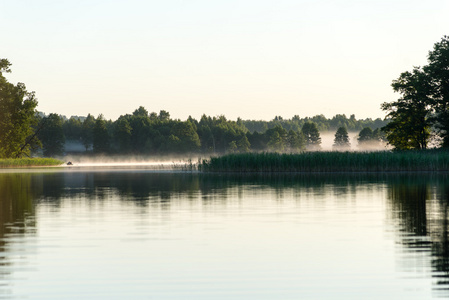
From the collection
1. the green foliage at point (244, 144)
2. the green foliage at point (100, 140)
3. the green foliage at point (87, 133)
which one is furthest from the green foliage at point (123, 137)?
the green foliage at point (244, 144)

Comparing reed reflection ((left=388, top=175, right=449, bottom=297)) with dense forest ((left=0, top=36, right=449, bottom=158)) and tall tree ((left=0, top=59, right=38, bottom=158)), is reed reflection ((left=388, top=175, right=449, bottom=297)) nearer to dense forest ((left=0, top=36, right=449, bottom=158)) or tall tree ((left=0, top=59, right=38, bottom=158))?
dense forest ((left=0, top=36, right=449, bottom=158))

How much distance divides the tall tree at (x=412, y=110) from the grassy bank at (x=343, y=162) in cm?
1265

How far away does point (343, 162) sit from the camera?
57.4 metres

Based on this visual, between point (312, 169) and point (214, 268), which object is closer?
point (214, 268)

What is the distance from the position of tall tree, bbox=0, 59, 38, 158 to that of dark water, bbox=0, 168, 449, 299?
83.4 metres

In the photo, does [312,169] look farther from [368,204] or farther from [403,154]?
[368,204]

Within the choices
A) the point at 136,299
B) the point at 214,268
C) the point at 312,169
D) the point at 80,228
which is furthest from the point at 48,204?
the point at 312,169

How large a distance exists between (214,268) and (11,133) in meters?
101

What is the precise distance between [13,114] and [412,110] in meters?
69.0

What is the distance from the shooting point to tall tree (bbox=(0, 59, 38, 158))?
340 feet

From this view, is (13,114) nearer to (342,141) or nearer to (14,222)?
(14,222)

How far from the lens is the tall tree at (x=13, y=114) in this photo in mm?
103500

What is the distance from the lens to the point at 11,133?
105938 millimetres

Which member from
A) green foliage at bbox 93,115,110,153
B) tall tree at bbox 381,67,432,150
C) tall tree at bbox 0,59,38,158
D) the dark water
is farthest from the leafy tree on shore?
the dark water
